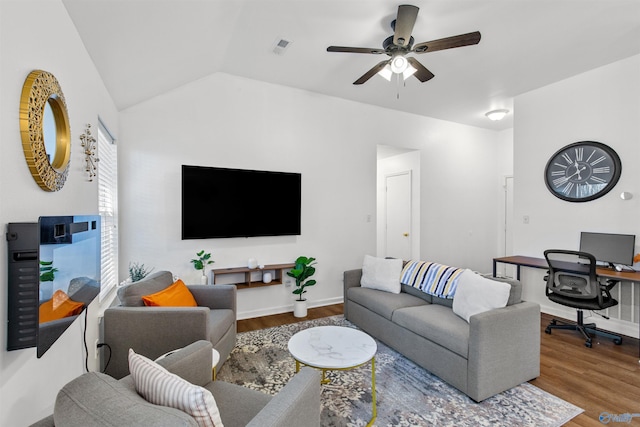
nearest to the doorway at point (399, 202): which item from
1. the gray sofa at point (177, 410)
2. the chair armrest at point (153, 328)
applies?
the chair armrest at point (153, 328)

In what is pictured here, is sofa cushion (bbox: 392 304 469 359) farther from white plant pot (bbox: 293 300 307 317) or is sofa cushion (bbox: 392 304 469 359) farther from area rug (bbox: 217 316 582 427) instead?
white plant pot (bbox: 293 300 307 317)

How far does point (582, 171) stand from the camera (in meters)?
3.80

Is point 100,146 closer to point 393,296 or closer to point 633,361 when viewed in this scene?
point 393,296

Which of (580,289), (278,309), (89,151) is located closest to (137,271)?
(89,151)

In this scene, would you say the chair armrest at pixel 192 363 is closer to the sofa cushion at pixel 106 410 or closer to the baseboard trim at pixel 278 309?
the sofa cushion at pixel 106 410

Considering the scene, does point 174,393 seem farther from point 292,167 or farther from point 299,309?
point 292,167

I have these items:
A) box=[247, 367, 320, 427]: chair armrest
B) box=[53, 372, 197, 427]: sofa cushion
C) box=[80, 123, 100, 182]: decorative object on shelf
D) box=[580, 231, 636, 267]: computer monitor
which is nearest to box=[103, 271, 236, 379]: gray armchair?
box=[80, 123, 100, 182]: decorative object on shelf

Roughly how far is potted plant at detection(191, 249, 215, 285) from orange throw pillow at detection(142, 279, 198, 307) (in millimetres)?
739

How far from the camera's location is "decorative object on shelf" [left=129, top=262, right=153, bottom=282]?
309 cm

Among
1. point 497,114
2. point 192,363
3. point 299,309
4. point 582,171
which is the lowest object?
point 299,309

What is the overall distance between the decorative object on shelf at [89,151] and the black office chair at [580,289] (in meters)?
4.20

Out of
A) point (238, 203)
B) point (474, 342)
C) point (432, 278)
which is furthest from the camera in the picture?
point (238, 203)

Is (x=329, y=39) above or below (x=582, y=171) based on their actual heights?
above

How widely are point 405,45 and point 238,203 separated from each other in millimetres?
2446
